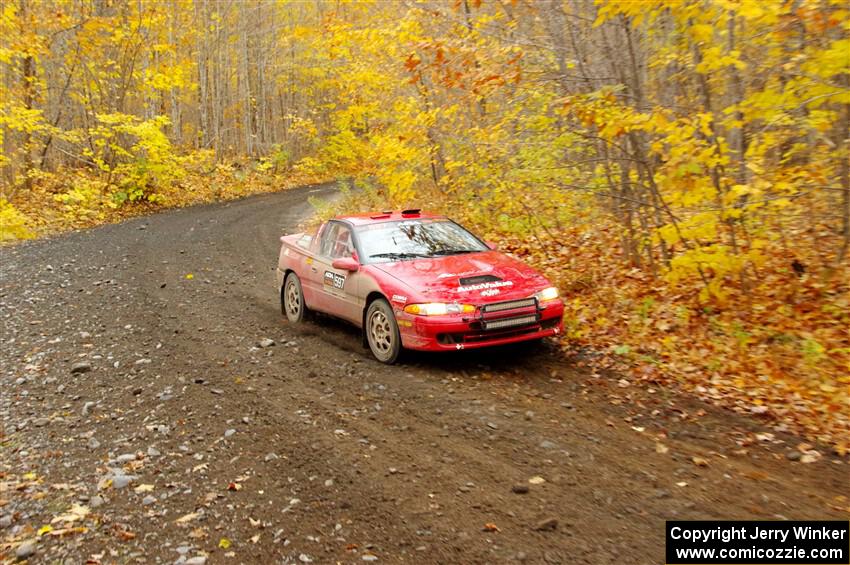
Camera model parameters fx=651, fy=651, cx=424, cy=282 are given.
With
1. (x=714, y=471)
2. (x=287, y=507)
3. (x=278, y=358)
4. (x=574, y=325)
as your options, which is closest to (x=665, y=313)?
(x=574, y=325)

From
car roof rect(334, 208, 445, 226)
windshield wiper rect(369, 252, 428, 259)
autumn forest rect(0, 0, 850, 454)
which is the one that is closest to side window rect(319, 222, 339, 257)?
car roof rect(334, 208, 445, 226)

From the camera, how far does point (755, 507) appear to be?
13.1 ft

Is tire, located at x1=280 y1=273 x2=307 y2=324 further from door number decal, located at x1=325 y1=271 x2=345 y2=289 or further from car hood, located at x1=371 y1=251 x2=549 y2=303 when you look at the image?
car hood, located at x1=371 y1=251 x2=549 y2=303

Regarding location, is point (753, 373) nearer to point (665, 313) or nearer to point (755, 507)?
point (665, 313)

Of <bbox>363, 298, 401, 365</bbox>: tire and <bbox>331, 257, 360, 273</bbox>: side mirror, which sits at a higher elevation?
<bbox>331, 257, 360, 273</bbox>: side mirror

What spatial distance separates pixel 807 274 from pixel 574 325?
2784 millimetres

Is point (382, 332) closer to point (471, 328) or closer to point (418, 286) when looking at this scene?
point (418, 286)

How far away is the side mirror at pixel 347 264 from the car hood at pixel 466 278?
22 centimetres

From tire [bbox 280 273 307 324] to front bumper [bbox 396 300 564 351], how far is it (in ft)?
8.64

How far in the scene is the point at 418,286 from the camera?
6941 millimetres

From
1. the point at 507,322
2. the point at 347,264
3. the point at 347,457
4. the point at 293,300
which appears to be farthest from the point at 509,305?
the point at 293,300

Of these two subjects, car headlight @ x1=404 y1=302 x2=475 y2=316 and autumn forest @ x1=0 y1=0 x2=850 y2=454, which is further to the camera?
car headlight @ x1=404 y1=302 x2=475 y2=316

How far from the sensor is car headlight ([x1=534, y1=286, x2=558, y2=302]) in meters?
7.00

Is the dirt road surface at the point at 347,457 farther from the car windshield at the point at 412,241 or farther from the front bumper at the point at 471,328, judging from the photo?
the car windshield at the point at 412,241
